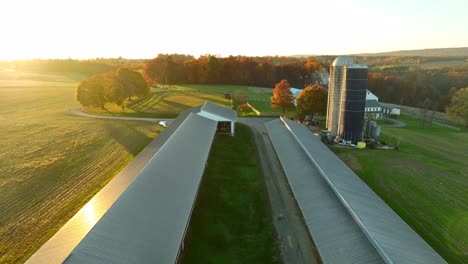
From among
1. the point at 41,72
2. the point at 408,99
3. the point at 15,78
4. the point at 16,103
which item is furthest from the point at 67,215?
the point at 41,72

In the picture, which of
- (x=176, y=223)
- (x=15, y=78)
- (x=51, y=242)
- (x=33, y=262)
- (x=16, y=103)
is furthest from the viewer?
(x=15, y=78)

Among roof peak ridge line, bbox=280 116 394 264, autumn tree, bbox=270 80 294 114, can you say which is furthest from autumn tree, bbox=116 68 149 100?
roof peak ridge line, bbox=280 116 394 264

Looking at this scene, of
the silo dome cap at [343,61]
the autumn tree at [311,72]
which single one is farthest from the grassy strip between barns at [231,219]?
the autumn tree at [311,72]

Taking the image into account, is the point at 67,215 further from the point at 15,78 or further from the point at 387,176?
the point at 15,78

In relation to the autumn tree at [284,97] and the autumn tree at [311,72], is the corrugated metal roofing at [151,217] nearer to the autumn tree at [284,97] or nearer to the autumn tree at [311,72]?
the autumn tree at [284,97]

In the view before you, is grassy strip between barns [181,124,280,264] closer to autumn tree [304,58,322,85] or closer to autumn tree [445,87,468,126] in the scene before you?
autumn tree [445,87,468,126]

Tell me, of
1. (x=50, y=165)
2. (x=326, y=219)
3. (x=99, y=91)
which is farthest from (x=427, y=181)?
(x=99, y=91)
